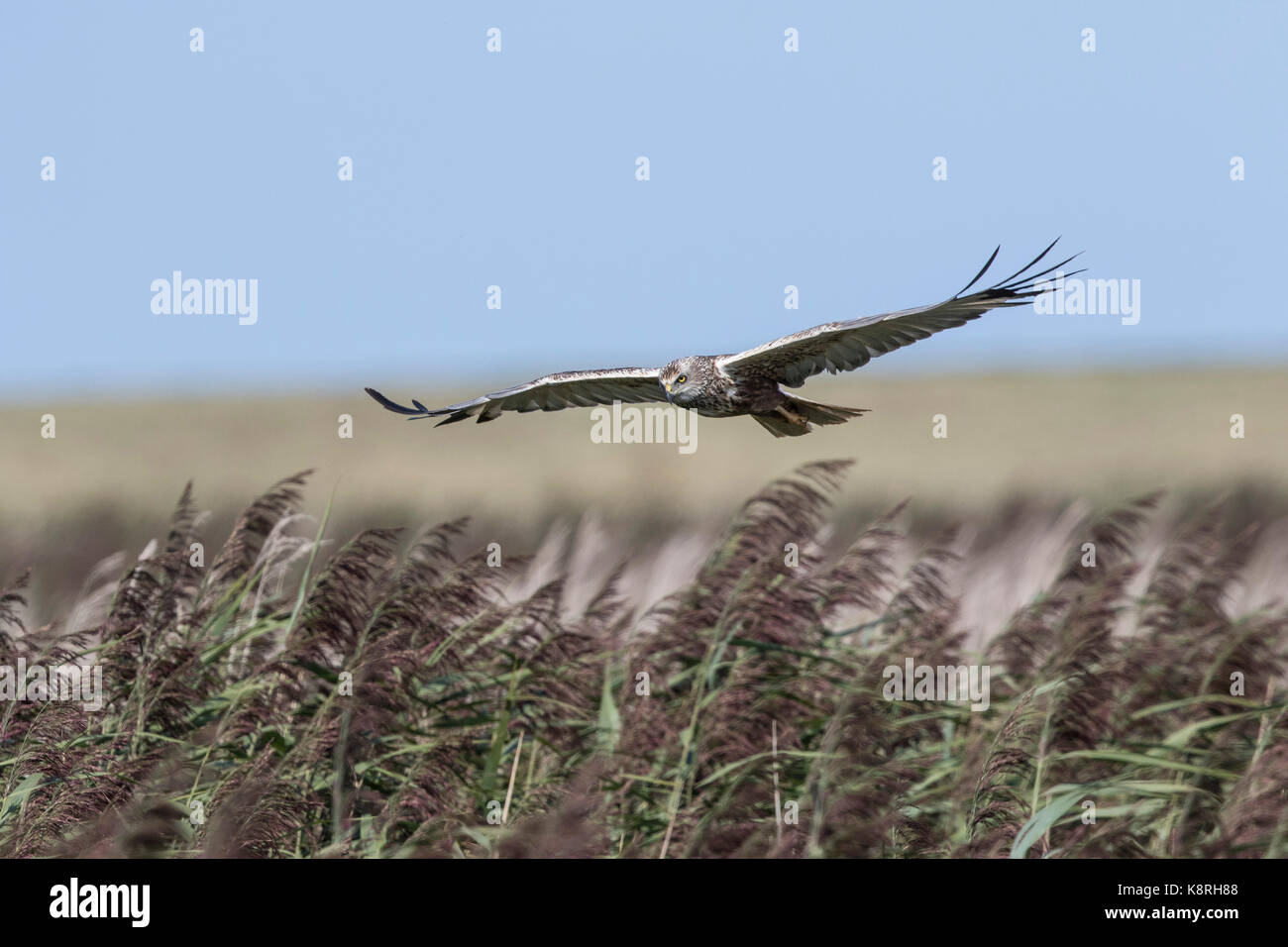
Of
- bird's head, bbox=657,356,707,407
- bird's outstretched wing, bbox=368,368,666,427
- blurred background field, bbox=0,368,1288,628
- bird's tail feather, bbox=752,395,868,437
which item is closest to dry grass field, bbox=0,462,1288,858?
bird's outstretched wing, bbox=368,368,666,427

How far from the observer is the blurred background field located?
67.7 ft

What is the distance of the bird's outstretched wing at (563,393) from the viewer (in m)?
5.63

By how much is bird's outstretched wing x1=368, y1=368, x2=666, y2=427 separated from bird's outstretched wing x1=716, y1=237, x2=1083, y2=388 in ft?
1.66

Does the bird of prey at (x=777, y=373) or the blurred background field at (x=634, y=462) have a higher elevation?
the bird of prey at (x=777, y=373)

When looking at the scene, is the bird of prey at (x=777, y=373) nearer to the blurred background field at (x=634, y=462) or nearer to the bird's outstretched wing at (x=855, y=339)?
the bird's outstretched wing at (x=855, y=339)

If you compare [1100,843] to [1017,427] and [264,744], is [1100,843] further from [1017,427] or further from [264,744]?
[1017,427]

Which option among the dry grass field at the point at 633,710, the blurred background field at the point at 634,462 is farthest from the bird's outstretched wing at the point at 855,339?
the blurred background field at the point at 634,462

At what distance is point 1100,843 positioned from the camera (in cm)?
523

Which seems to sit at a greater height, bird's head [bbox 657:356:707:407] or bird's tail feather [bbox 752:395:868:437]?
bird's head [bbox 657:356:707:407]

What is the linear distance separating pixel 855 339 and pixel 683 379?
682mm

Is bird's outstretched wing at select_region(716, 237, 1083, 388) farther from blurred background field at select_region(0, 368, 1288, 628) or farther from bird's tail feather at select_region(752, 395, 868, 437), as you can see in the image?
blurred background field at select_region(0, 368, 1288, 628)

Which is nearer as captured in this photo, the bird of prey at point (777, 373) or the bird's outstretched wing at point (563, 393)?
the bird of prey at point (777, 373)

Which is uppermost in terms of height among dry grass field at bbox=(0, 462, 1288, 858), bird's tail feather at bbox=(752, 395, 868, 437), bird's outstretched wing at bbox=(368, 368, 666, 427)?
bird's outstretched wing at bbox=(368, 368, 666, 427)
